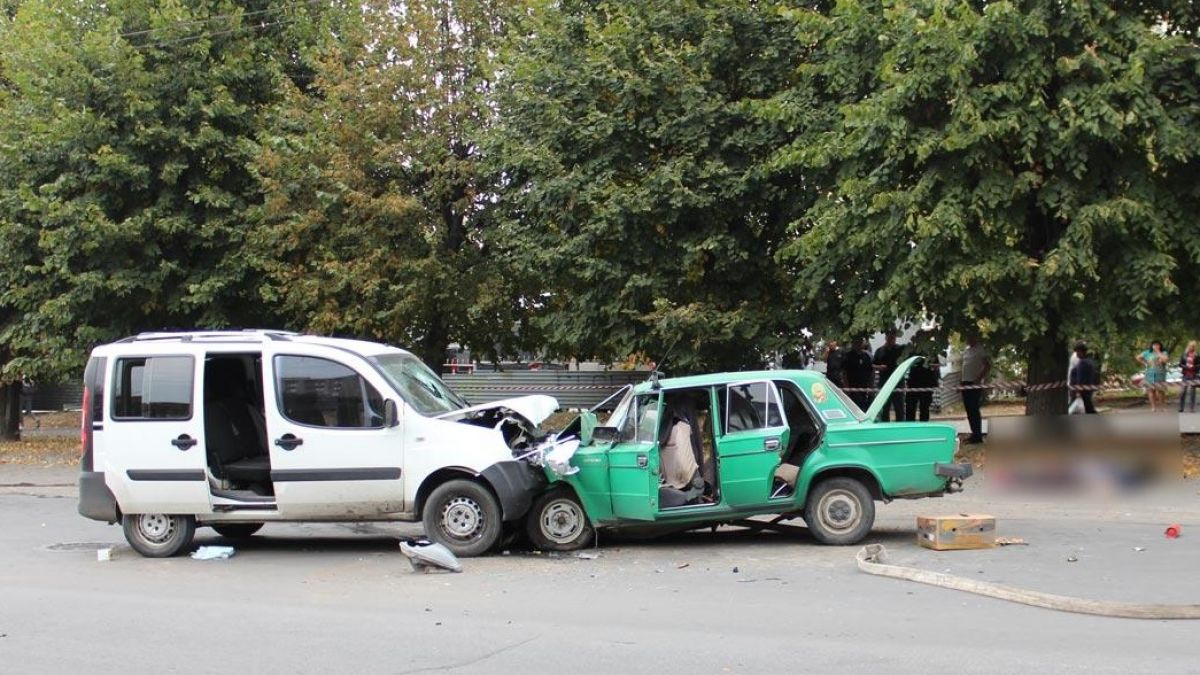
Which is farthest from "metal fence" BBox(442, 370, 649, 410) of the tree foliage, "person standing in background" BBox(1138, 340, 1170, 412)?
"person standing in background" BBox(1138, 340, 1170, 412)

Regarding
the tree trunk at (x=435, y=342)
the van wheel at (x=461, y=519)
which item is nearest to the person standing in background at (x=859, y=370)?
the tree trunk at (x=435, y=342)

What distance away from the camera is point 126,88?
70.0 feet

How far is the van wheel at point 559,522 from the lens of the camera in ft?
35.9

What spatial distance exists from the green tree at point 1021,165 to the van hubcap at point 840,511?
16.9 ft

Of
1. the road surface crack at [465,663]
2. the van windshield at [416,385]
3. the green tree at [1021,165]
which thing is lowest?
the road surface crack at [465,663]

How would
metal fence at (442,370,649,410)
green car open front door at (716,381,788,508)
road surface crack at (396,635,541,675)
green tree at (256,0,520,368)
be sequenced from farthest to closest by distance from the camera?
metal fence at (442,370,649,410), green tree at (256,0,520,368), green car open front door at (716,381,788,508), road surface crack at (396,635,541,675)

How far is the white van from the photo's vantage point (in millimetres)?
10648

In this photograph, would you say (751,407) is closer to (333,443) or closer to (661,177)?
(333,443)

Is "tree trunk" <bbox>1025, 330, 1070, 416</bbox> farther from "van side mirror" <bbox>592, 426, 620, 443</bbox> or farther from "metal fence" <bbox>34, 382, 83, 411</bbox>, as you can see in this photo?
"metal fence" <bbox>34, 382, 83, 411</bbox>

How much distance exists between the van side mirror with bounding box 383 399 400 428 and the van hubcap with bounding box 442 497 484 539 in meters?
0.90

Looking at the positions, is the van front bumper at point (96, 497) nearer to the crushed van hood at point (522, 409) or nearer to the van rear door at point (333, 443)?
the van rear door at point (333, 443)

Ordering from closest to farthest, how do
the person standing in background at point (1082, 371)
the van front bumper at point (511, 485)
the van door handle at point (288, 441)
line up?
the van front bumper at point (511, 485) < the van door handle at point (288, 441) < the person standing in background at point (1082, 371)

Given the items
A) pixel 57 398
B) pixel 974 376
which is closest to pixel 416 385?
pixel 974 376

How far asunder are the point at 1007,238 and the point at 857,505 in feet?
20.7
